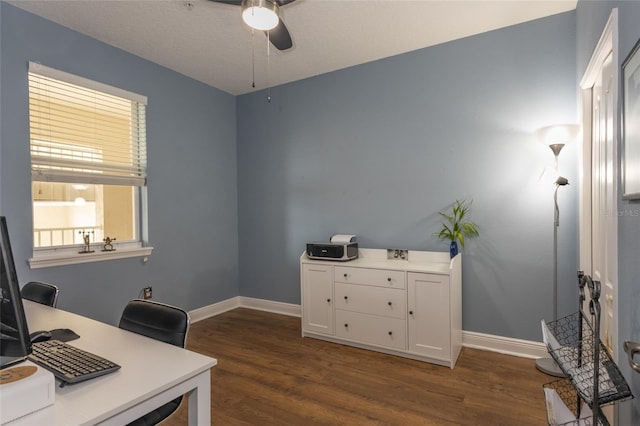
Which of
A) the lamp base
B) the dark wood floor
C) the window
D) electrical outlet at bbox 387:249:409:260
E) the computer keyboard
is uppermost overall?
the window

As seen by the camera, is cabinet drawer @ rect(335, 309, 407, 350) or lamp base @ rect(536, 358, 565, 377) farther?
cabinet drawer @ rect(335, 309, 407, 350)

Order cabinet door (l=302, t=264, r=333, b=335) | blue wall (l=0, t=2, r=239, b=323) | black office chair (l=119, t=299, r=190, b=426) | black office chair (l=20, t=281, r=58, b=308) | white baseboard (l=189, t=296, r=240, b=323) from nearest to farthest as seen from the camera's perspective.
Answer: black office chair (l=119, t=299, r=190, b=426), black office chair (l=20, t=281, r=58, b=308), blue wall (l=0, t=2, r=239, b=323), cabinet door (l=302, t=264, r=333, b=335), white baseboard (l=189, t=296, r=240, b=323)

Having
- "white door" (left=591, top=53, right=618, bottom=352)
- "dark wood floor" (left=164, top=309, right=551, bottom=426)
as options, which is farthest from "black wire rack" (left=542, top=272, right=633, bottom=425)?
"dark wood floor" (left=164, top=309, right=551, bottom=426)

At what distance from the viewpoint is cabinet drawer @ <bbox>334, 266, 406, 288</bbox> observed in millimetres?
2926

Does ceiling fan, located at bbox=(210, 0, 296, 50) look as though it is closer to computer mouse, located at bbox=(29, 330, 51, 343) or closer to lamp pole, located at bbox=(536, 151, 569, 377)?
computer mouse, located at bbox=(29, 330, 51, 343)

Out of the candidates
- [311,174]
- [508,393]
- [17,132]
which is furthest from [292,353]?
[17,132]

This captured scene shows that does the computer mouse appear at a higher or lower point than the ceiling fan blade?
lower

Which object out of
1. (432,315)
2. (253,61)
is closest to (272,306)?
(432,315)

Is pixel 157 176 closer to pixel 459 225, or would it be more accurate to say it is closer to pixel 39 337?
pixel 39 337

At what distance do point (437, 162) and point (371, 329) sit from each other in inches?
65.2

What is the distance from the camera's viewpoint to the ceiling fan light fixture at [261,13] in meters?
1.87

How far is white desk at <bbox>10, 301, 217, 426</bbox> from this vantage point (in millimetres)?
913

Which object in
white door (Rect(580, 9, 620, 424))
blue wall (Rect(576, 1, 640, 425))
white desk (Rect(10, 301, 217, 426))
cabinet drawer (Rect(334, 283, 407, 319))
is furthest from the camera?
cabinet drawer (Rect(334, 283, 407, 319))

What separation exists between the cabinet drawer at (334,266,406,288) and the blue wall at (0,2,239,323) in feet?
5.84
